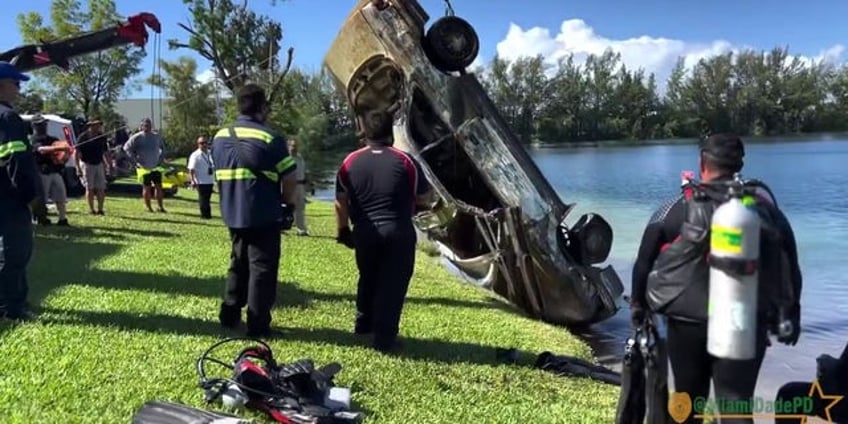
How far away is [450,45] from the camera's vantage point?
356 inches

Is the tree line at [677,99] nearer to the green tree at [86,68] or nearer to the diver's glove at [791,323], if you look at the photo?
the green tree at [86,68]

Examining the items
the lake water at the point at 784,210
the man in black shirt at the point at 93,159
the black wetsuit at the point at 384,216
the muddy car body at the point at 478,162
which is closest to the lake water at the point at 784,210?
the lake water at the point at 784,210

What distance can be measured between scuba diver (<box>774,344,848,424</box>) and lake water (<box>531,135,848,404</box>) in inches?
104

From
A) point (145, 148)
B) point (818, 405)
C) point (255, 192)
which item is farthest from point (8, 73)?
point (145, 148)

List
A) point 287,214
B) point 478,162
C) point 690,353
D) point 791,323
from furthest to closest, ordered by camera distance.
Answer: point 478,162 < point 287,214 < point 690,353 < point 791,323

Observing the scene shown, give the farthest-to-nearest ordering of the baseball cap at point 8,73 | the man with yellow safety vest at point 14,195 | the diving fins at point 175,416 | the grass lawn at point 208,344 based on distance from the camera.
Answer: the baseball cap at point 8,73 → the man with yellow safety vest at point 14,195 → the grass lawn at point 208,344 → the diving fins at point 175,416

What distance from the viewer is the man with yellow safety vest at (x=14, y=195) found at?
18.1 feet

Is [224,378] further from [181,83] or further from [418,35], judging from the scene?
[181,83]

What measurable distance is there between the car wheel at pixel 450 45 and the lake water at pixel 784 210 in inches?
144

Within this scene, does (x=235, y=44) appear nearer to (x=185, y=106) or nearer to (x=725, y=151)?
(x=185, y=106)

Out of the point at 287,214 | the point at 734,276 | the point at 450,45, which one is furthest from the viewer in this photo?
the point at 450,45

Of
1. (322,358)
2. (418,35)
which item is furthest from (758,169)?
(322,358)


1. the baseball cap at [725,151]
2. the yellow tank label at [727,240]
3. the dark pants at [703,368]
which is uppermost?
the baseball cap at [725,151]

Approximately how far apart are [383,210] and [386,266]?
424 millimetres
